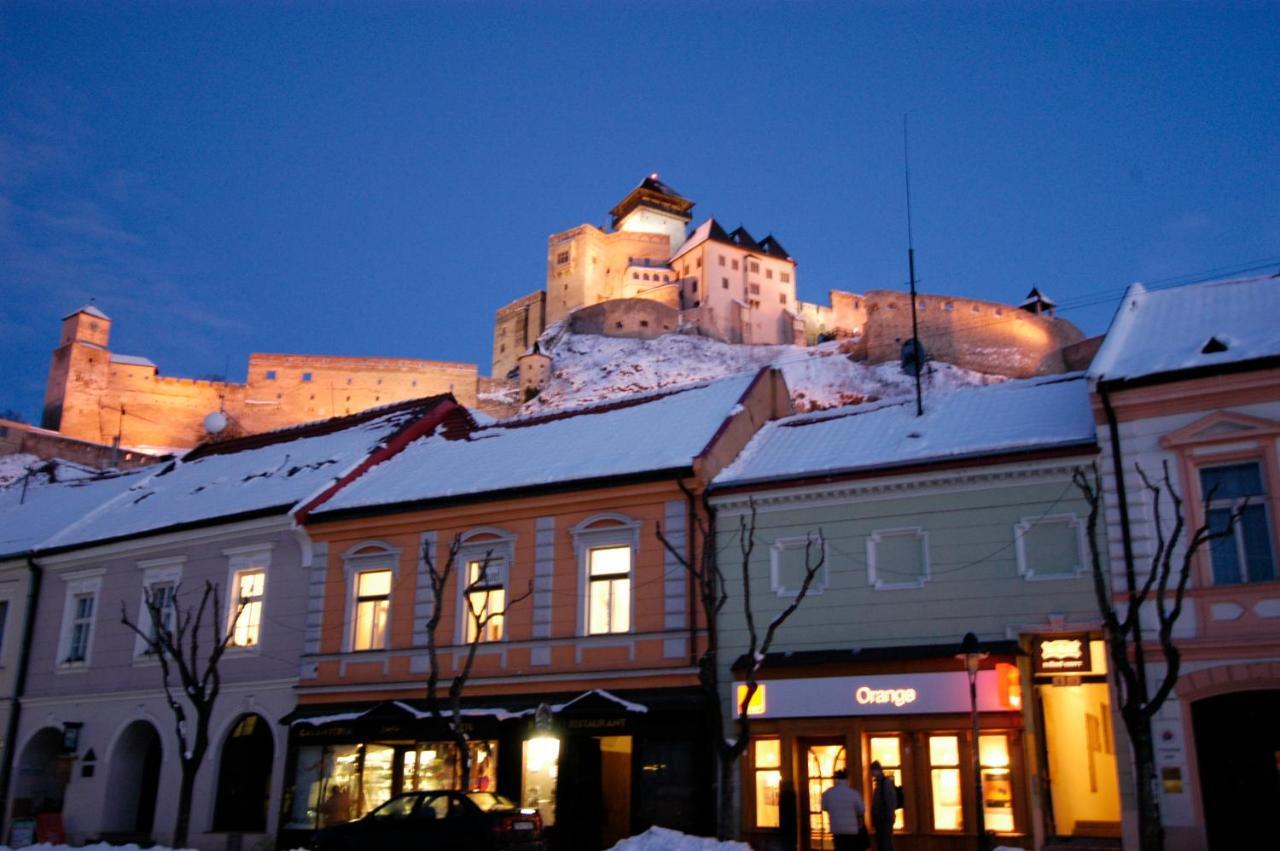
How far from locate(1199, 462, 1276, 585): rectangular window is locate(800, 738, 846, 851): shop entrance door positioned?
22.3ft

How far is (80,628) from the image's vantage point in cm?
3131

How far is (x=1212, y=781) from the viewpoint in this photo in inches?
711

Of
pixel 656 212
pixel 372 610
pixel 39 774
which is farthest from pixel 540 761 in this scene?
pixel 656 212

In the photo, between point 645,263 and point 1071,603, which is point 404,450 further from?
point 645,263

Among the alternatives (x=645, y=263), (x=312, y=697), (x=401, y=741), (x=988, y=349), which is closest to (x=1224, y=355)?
(x=401, y=741)

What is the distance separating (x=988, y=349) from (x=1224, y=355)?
88624 mm

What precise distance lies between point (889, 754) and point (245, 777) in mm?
14618

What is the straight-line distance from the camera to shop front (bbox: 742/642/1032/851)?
64.5ft

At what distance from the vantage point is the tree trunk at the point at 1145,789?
1614 centimetres

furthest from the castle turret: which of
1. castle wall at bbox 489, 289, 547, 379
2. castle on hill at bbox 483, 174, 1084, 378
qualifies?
castle wall at bbox 489, 289, 547, 379

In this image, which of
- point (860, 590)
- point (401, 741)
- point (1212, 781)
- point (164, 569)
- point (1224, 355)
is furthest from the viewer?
point (164, 569)

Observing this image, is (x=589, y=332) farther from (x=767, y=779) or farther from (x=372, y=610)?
(x=767, y=779)

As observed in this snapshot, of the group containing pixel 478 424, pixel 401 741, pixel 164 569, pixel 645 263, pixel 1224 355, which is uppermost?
pixel 645 263

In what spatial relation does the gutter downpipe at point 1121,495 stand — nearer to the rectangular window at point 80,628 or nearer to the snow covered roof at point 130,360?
the rectangular window at point 80,628
